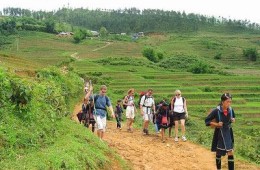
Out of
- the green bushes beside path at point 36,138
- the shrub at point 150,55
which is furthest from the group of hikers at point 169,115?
the shrub at point 150,55

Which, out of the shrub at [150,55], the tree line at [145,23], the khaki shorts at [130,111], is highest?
the tree line at [145,23]

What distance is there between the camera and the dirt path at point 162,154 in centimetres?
977

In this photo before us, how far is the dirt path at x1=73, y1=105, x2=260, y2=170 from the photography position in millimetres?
9773

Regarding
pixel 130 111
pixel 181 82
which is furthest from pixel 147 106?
pixel 181 82

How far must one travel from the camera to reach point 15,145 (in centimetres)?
650

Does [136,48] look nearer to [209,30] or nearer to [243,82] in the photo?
[243,82]

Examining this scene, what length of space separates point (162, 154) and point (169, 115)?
7.62ft

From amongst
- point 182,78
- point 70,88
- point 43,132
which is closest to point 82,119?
point 43,132

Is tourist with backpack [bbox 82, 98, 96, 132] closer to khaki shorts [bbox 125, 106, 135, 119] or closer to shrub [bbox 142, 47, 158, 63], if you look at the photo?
khaki shorts [bbox 125, 106, 135, 119]

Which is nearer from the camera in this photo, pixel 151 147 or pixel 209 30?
pixel 151 147

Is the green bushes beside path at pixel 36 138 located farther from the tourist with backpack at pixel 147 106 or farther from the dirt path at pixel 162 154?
the tourist with backpack at pixel 147 106

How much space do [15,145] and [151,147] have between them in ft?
19.4

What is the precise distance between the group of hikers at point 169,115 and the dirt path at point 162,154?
2.14 feet

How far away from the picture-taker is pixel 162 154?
35.6 ft
